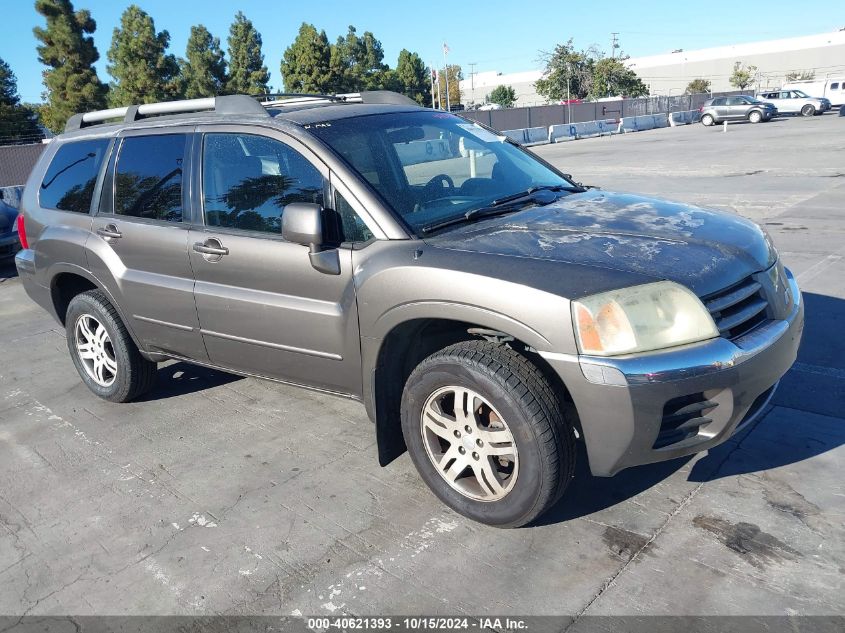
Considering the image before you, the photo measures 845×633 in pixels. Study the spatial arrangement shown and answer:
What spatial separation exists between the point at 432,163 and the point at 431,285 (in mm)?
1220

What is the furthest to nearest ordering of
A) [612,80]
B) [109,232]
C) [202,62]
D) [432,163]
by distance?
[612,80], [202,62], [109,232], [432,163]

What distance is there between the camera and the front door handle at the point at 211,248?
3814mm

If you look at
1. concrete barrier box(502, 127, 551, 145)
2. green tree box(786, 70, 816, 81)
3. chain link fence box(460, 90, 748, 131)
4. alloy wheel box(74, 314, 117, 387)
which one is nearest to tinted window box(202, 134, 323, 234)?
alloy wheel box(74, 314, 117, 387)

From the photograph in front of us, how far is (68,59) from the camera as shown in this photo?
40.7 meters

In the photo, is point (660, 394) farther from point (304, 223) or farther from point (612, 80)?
point (612, 80)

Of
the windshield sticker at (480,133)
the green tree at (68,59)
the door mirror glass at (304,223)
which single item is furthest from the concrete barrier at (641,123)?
the door mirror glass at (304,223)

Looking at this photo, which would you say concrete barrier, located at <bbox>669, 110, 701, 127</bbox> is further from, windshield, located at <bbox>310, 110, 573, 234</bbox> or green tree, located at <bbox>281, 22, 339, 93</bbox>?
windshield, located at <bbox>310, 110, 573, 234</bbox>

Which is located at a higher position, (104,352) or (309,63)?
(309,63)

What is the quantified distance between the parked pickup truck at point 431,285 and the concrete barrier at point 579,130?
99.5 feet

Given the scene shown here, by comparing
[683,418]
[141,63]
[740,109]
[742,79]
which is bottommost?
[683,418]

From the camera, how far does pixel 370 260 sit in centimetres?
326

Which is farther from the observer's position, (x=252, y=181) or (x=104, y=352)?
(x=104, y=352)

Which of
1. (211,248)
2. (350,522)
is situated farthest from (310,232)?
(350,522)

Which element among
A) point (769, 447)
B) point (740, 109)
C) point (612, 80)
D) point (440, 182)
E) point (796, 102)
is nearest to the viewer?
point (769, 447)
